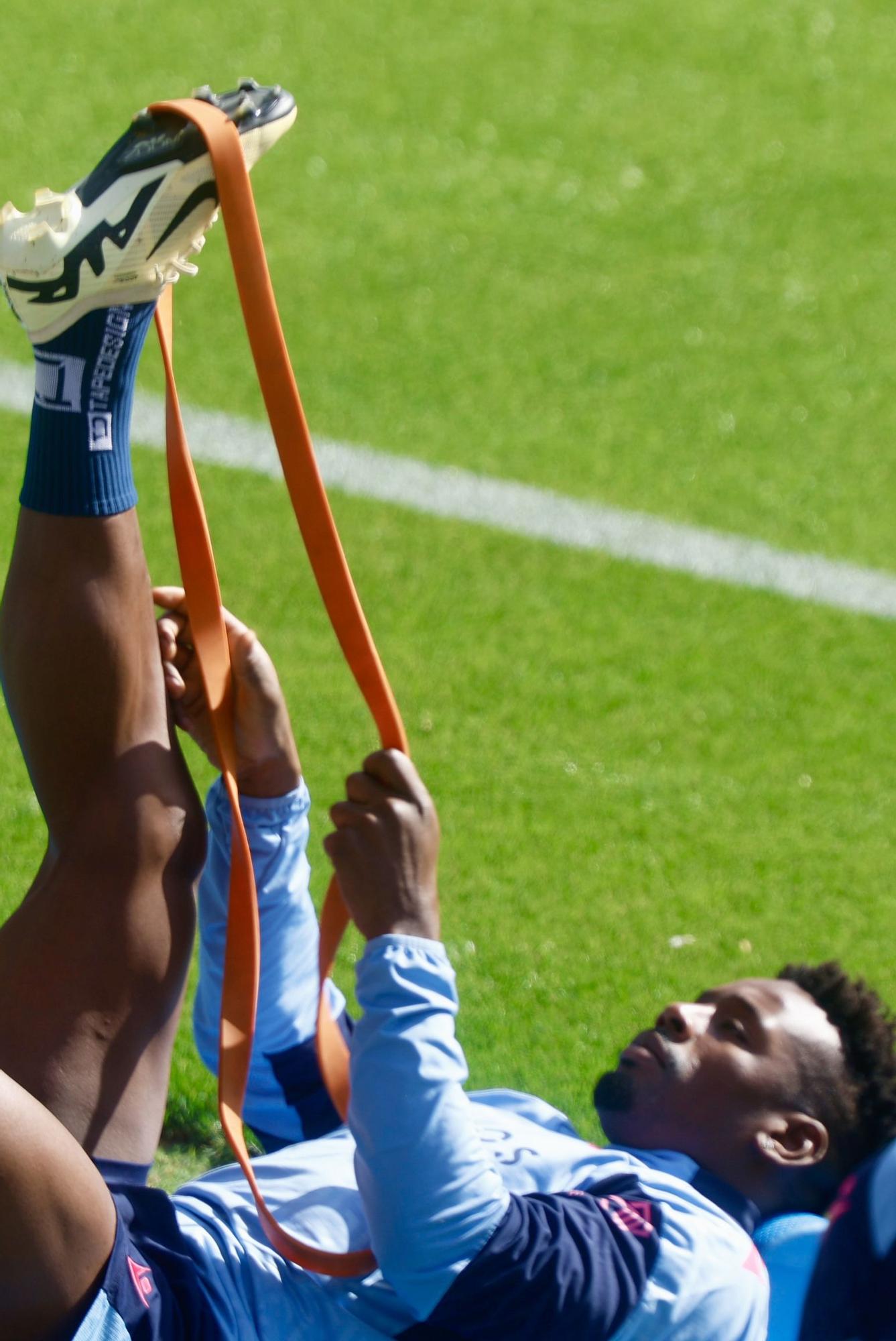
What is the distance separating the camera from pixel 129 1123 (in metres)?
1.84

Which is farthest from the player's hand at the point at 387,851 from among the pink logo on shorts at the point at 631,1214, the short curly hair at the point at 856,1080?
the short curly hair at the point at 856,1080

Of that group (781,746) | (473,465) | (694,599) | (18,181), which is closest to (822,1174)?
(781,746)

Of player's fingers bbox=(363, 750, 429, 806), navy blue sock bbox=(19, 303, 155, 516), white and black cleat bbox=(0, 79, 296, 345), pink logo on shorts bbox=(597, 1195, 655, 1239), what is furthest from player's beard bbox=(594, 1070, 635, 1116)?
white and black cleat bbox=(0, 79, 296, 345)

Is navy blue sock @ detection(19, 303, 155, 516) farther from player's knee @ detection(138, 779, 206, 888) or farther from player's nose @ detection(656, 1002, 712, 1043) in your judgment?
player's nose @ detection(656, 1002, 712, 1043)

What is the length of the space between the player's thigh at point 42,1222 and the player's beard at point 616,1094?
0.67 meters

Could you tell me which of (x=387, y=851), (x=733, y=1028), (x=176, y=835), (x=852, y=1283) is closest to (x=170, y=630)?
(x=176, y=835)

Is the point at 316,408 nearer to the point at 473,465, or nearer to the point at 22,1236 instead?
the point at 473,465

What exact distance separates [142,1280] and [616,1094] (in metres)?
0.64

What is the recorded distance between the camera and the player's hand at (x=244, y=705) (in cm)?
207

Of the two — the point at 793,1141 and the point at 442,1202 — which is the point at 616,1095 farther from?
the point at 442,1202

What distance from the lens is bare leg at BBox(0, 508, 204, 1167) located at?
183 cm

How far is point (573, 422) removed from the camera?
435 centimetres

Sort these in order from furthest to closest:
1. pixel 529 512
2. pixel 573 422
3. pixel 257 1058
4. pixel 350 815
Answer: pixel 573 422 → pixel 529 512 → pixel 257 1058 → pixel 350 815

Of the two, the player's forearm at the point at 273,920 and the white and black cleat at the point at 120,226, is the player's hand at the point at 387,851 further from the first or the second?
the white and black cleat at the point at 120,226
